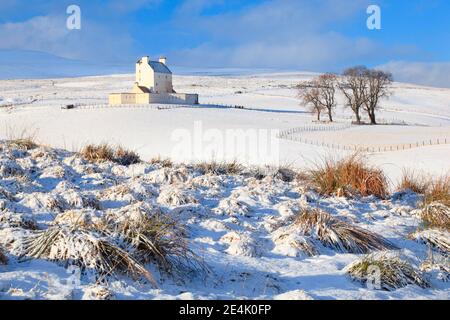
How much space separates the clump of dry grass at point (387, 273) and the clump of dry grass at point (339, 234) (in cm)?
84

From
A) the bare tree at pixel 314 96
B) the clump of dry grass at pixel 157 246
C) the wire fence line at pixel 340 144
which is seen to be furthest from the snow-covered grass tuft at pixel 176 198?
the bare tree at pixel 314 96

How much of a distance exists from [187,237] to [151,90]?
72556 millimetres

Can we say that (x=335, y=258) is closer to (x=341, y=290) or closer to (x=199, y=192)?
(x=341, y=290)

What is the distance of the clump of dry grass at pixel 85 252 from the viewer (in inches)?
167

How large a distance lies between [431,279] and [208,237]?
2.52 meters

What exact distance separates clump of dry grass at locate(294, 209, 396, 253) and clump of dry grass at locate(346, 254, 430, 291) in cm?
84

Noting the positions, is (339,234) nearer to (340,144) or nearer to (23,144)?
(23,144)

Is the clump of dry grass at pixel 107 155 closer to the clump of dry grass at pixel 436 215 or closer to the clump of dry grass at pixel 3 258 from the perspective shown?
the clump of dry grass at pixel 3 258

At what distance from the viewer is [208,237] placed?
18.9 feet

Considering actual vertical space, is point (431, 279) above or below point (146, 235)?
below

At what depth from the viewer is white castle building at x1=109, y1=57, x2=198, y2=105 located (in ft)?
243

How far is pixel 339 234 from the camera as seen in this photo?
19.1 feet

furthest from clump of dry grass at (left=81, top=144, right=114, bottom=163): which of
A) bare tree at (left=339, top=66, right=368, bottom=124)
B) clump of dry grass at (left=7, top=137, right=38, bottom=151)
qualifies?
bare tree at (left=339, top=66, right=368, bottom=124)
